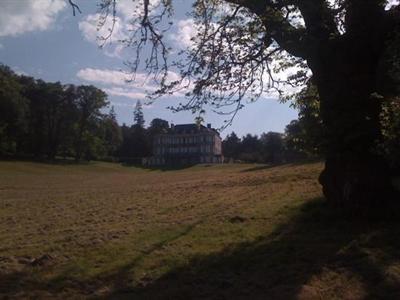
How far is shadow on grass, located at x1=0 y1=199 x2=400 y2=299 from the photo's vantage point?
7.62 meters

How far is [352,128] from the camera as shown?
1091 centimetres

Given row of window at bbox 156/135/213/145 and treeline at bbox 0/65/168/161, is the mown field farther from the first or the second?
row of window at bbox 156/135/213/145

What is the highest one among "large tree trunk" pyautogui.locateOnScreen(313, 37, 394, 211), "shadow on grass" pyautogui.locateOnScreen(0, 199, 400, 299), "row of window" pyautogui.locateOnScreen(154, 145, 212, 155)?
"row of window" pyautogui.locateOnScreen(154, 145, 212, 155)

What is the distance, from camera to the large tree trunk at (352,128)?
1095cm

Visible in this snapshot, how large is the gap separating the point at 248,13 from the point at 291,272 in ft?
20.7

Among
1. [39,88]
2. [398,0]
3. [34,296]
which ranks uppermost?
[39,88]

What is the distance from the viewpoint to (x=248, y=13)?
12.5 m

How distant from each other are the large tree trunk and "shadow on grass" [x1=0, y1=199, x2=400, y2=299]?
87 centimetres

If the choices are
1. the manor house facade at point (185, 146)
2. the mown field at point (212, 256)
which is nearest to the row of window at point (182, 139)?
the manor house facade at point (185, 146)

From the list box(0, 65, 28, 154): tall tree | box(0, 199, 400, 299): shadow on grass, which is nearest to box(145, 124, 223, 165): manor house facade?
box(0, 65, 28, 154): tall tree

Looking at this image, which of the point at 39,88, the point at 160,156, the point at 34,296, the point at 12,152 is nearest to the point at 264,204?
the point at 34,296

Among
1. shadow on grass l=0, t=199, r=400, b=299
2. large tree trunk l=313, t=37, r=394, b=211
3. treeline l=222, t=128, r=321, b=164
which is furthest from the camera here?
treeline l=222, t=128, r=321, b=164

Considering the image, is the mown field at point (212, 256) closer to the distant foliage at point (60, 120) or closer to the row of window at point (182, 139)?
the distant foliage at point (60, 120)

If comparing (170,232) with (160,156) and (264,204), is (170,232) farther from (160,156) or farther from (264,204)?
(160,156)
